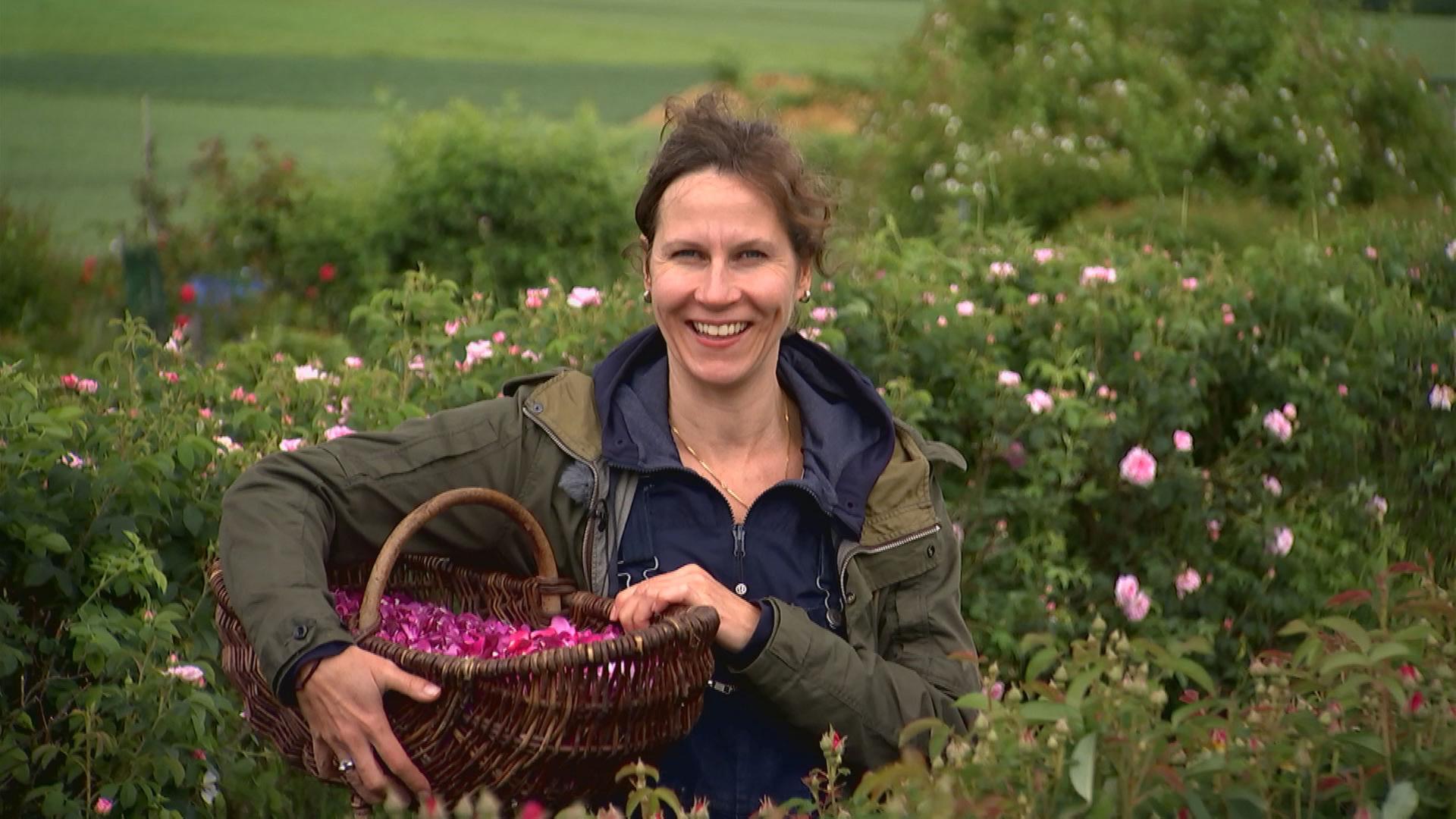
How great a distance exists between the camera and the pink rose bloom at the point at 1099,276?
15.9 ft

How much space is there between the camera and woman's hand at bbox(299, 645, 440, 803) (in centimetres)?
216

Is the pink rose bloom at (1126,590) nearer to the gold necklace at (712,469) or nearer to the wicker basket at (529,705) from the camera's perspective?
the gold necklace at (712,469)

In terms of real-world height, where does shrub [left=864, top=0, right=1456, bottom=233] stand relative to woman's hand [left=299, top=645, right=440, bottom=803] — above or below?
below

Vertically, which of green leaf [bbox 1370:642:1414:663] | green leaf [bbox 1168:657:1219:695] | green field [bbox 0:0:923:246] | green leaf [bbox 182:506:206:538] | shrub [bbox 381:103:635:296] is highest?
green leaf [bbox 1370:642:1414:663]

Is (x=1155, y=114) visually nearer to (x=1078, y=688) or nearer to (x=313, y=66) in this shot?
(x=1078, y=688)

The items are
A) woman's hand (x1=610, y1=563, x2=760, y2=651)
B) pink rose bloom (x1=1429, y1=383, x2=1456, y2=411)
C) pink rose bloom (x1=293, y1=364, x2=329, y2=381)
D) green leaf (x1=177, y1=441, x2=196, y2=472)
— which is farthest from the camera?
pink rose bloom (x1=1429, y1=383, x2=1456, y2=411)

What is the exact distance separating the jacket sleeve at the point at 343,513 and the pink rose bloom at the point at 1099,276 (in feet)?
7.99

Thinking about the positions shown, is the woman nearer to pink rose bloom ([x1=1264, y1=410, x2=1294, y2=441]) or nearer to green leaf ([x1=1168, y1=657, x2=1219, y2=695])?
green leaf ([x1=1168, y1=657, x2=1219, y2=695])

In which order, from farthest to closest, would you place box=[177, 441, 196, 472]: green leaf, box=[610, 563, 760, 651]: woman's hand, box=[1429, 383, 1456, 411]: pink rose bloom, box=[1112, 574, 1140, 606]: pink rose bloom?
box=[1429, 383, 1456, 411]: pink rose bloom
box=[1112, 574, 1140, 606]: pink rose bloom
box=[177, 441, 196, 472]: green leaf
box=[610, 563, 760, 651]: woman's hand

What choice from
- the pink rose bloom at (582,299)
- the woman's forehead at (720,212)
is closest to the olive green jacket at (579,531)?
the woman's forehead at (720,212)

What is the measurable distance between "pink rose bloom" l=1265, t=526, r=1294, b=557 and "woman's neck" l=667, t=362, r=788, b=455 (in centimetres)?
216

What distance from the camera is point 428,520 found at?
2.52m

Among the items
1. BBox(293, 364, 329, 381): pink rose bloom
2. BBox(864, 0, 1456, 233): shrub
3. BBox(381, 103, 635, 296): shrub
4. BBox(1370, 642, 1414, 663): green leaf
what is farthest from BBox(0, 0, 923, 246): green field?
BBox(1370, 642, 1414, 663): green leaf

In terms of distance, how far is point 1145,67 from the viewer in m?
10.6
